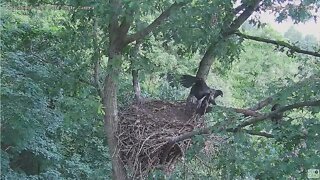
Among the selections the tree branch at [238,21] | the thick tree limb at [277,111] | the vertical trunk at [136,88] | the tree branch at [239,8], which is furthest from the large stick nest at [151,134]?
the tree branch at [239,8]

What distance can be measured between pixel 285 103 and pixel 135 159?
1266 mm

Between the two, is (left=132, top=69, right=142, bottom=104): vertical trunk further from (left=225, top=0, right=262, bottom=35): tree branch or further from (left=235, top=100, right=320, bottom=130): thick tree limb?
(left=235, top=100, right=320, bottom=130): thick tree limb

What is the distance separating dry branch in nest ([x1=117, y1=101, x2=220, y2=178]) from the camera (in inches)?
147

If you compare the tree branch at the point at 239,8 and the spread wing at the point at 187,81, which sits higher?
the tree branch at the point at 239,8

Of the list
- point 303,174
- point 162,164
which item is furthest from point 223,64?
point 303,174

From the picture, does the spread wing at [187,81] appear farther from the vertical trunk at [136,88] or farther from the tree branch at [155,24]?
the tree branch at [155,24]

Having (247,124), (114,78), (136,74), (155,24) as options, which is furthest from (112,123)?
(247,124)

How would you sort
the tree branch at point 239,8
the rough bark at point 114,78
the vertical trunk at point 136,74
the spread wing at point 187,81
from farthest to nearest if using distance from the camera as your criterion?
the spread wing at point 187,81 < the tree branch at point 239,8 < the vertical trunk at point 136,74 < the rough bark at point 114,78

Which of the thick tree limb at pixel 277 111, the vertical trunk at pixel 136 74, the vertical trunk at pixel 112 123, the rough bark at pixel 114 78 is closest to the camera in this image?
the thick tree limb at pixel 277 111

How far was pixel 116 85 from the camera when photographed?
4.04 m

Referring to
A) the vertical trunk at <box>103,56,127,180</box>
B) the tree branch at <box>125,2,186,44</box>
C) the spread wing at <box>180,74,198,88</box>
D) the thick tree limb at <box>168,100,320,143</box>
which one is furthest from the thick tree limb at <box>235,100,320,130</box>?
the vertical trunk at <box>103,56,127,180</box>

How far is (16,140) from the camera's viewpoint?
5043 millimetres

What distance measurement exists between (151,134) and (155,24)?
0.82 meters

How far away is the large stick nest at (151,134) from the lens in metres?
3.74
